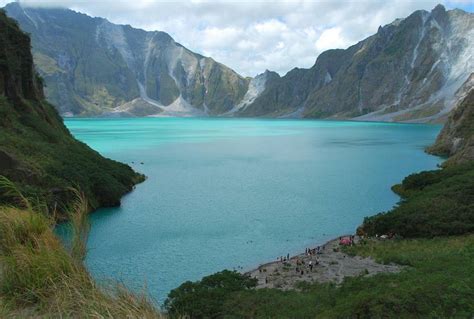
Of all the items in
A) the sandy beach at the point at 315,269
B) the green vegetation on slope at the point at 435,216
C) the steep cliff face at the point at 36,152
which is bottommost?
the sandy beach at the point at 315,269

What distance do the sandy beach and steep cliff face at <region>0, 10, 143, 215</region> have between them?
18.6 m

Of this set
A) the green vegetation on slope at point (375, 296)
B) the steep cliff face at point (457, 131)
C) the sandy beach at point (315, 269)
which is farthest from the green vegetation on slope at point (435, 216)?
the steep cliff face at point (457, 131)

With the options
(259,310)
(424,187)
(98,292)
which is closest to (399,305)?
(259,310)

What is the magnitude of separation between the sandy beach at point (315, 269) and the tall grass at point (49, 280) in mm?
22212

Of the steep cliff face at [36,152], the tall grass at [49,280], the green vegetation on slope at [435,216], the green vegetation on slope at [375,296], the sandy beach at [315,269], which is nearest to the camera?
the tall grass at [49,280]

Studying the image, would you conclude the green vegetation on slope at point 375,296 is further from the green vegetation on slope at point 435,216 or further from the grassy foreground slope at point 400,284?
the green vegetation on slope at point 435,216

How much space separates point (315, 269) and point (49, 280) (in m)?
27.4

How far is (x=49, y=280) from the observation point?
7953mm

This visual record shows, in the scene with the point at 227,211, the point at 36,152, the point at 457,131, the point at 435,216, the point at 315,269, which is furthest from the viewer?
the point at 457,131

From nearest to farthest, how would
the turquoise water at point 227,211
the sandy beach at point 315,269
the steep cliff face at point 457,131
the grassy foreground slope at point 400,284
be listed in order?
the grassy foreground slope at point 400,284 < the sandy beach at point 315,269 < the turquoise water at point 227,211 < the steep cliff face at point 457,131

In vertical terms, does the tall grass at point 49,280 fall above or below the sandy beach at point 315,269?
above

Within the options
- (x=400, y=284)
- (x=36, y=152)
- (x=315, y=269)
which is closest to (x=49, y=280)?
(x=400, y=284)

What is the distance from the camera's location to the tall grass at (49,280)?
7.10m

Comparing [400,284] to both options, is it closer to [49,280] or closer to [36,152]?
[49,280]
